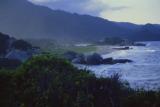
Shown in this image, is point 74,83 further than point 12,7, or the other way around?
point 12,7

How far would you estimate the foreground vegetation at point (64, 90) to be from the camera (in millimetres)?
8531

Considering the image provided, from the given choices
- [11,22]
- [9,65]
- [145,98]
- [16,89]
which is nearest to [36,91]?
[16,89]

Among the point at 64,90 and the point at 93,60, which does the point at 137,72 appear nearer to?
the point at 93,60

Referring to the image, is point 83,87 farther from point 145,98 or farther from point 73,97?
point 145,98

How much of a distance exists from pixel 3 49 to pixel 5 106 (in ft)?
147

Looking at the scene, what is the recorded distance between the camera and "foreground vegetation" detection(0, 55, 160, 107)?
28.0 ft

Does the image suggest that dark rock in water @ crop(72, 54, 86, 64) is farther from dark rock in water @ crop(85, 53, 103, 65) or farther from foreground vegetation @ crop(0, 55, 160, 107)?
foreground vegetation @ crop(0, 55, 160, 107)

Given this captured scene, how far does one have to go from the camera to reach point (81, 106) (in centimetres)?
843

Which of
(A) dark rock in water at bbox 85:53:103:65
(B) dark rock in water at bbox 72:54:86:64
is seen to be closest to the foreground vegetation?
(B) dark rock in water at bbox 72:54:86:64

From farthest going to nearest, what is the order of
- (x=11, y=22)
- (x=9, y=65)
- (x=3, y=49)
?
(x=11, y=22)
(x=3, y=49)
(x=9, y=65)

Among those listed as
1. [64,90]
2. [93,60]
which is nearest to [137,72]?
[93,60]

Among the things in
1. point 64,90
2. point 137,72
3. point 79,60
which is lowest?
point 137,72

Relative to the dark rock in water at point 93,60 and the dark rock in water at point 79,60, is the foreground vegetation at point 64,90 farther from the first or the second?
the dark rock in water at point 93,60

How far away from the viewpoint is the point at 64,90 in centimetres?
871
